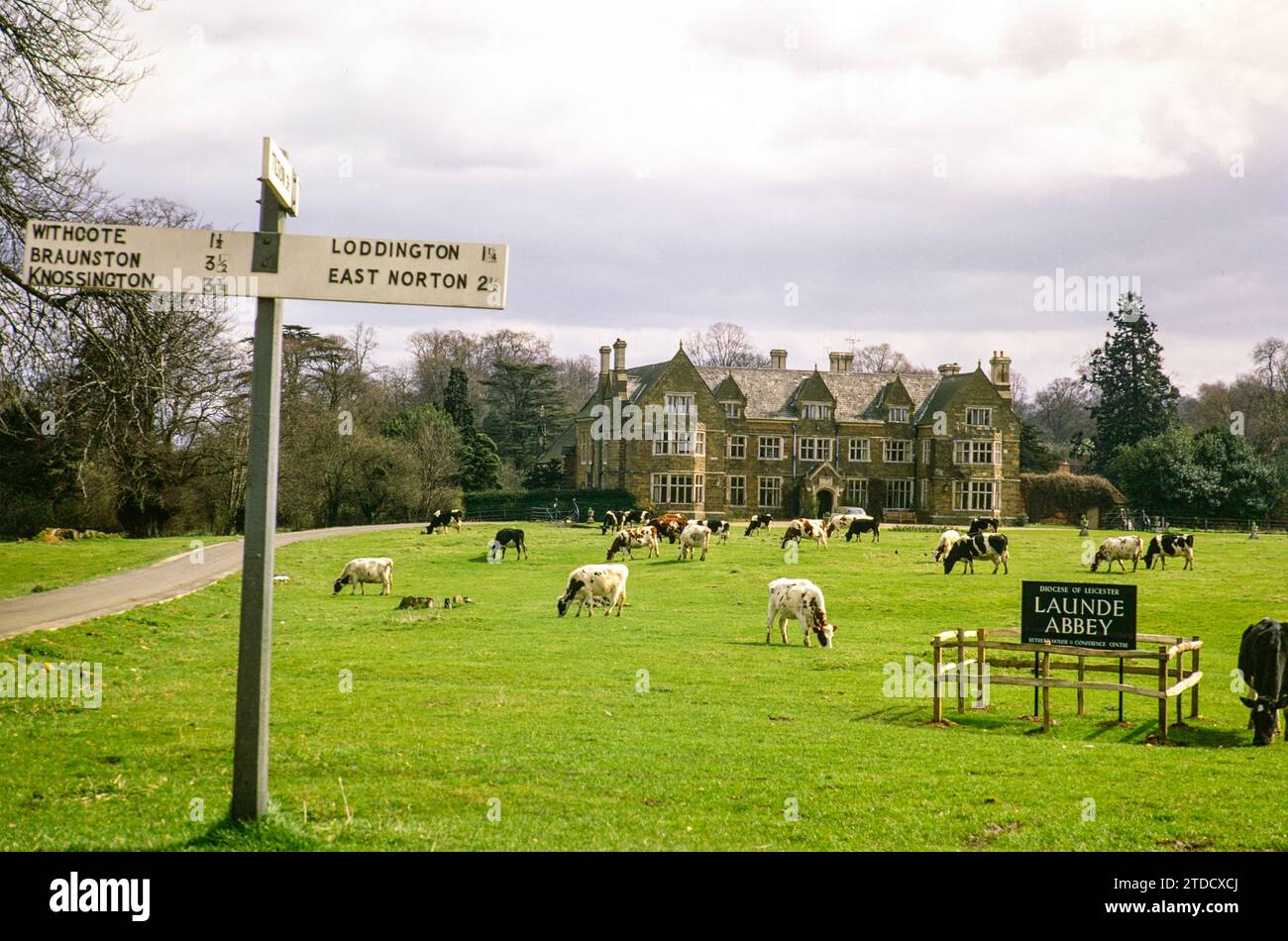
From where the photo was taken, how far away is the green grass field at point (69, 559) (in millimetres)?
28484

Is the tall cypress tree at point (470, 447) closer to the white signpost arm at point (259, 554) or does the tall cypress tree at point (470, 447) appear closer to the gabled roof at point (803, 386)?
the gabled roof at point (803, 386)

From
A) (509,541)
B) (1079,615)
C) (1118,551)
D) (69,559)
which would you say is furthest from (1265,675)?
(69,559)

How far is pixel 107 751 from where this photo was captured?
1098 cm

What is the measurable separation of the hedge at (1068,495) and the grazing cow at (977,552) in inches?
1718

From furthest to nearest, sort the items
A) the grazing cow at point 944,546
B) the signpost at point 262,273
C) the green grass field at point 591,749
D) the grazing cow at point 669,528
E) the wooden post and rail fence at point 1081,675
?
the grazing cow at point 669,528 → the grazing cow at point 944,546 → the wooden post and rail fence at point 1081,675 → the green grass field at point 591,749 → the signpost at point 262,273

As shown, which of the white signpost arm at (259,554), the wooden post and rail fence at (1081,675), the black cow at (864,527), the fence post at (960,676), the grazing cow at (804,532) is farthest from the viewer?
the black cow at (864,527)

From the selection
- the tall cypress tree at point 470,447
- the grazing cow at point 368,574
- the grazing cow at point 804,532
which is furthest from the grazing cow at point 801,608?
the tall cypress tree at point 470,447

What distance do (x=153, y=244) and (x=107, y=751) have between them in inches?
244

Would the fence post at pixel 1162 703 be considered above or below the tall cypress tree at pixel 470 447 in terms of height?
below

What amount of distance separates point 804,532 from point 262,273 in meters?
43.0

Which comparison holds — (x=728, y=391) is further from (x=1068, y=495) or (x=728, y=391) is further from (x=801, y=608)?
(x=801, y=608)

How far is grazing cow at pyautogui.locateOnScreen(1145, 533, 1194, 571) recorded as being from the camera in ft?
134
